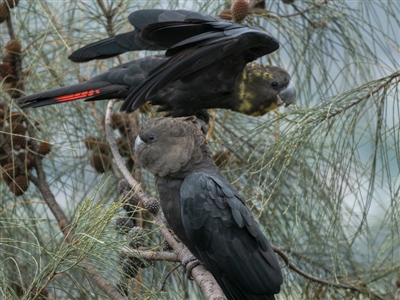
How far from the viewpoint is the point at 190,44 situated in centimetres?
182

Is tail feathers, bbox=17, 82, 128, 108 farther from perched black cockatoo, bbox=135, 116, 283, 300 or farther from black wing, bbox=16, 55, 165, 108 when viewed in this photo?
perched black cockatoo, bbox=135, 116, 283, 300

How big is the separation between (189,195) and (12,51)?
2.81 feet

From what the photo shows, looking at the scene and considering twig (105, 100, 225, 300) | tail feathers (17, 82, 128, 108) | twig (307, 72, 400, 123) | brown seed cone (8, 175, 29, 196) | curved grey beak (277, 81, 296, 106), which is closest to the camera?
twig (105, 100, 225, 300)

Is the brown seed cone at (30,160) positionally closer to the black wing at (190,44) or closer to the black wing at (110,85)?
the black wing at (110,85)

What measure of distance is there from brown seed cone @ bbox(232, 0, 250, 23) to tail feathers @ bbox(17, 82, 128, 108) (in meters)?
0.45

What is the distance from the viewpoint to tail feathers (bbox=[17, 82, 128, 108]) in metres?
2.01

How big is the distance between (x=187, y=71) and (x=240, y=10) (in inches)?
17.2

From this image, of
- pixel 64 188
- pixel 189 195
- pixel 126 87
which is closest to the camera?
pixel 189 195

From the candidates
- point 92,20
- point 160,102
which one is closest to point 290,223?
point 160,102

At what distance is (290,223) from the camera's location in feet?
7.94

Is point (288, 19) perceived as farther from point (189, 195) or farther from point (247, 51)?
point (189, 195)

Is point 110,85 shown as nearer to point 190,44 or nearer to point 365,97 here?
point 190,44

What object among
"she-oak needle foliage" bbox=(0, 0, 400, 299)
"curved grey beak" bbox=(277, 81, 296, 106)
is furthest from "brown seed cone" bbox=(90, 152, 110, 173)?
"curved grey beak" bbox=(277, 81, 296, 106)

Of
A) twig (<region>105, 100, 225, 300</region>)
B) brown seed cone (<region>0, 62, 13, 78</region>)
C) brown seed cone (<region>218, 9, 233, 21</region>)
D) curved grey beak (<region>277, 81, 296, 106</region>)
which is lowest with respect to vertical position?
Result: twig (<region>105, 100, 225, 300</region>)
